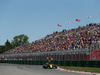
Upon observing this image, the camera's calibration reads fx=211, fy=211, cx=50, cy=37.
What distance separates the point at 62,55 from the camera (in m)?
43.2

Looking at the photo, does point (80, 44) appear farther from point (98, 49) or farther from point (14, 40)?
point (14, 40)

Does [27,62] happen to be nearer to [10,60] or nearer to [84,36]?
[10,60]

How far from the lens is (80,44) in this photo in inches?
1647

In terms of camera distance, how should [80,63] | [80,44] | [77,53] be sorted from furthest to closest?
[80,44], [77,53], [80,63]

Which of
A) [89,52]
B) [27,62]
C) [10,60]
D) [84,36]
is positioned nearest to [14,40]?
[10,60]

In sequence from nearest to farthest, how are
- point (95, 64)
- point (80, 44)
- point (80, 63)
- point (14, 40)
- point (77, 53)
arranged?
point (95, 64) < point (80, 63) < point (77, 53) < point (80, 44) < point (14, 40)

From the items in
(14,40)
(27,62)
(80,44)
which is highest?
(14,40)

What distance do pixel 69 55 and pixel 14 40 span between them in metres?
107

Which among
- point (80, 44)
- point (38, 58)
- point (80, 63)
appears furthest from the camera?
point (38, 58)

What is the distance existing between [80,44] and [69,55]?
3225mm

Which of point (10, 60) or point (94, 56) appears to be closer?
point (94, 56)

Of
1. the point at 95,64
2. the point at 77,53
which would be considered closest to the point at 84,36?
the point at 77,53

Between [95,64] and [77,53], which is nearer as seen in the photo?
[95,64]

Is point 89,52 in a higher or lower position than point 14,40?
lower
